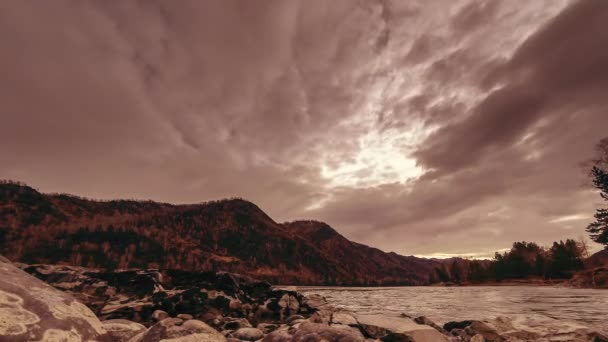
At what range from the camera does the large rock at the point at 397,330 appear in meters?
7.41

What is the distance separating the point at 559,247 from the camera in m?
98.7

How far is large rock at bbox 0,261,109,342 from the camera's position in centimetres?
415

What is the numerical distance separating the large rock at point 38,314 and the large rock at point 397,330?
20.9 ft

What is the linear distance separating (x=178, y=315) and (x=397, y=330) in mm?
8257

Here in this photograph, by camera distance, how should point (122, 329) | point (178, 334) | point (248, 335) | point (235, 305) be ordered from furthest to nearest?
point (235, 305)
point (248, 335)
point (122, 329)
point (178, 334)

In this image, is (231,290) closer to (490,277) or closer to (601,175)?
(601,175)

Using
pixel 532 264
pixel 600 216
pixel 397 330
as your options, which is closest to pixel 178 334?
pixel 397 330

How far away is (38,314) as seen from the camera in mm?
4531

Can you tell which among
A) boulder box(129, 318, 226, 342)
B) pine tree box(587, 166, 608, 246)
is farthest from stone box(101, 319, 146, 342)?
pine tree box(587, 166, 608, 246)

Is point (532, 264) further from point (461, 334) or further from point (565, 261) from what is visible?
point (461, 334)

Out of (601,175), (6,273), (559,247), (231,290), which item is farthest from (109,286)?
(559,247)

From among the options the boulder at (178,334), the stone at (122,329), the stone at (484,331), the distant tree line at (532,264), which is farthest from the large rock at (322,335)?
the distant tree line at (532,264)

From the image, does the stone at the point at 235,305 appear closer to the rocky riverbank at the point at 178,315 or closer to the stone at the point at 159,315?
the rocky riverbank at the point at 178,315

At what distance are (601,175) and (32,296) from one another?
7590 cm
